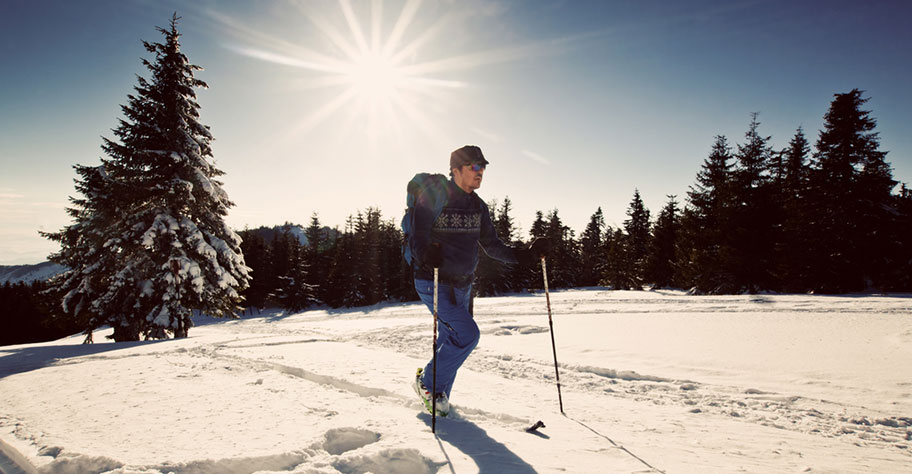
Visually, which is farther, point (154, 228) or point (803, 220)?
point (803, 220)

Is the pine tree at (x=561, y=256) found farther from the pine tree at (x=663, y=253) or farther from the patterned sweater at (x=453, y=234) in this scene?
the patterned sweater at (x=453, y=234)

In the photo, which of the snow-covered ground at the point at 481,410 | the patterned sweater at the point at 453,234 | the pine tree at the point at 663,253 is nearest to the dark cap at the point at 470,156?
the patterned sweater at the point at 453,234

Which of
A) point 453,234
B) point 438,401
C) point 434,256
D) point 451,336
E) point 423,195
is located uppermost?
point 423,195

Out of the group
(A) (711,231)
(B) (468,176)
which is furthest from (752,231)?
(B) (468,176)

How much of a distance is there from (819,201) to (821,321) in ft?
47.9

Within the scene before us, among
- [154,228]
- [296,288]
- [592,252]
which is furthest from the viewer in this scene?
[592,252]

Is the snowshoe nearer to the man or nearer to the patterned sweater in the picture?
the man

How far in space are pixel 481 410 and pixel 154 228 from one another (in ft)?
44.5

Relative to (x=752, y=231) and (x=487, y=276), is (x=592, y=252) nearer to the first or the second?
(x=487, y=276)

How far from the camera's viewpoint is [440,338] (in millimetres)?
3436

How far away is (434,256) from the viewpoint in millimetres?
3053

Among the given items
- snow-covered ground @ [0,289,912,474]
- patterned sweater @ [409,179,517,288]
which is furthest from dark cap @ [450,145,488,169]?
snow-covered ground @ [0,289,912,474]

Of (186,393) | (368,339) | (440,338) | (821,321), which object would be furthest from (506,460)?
(821,321)

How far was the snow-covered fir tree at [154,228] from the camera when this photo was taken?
12672mm
